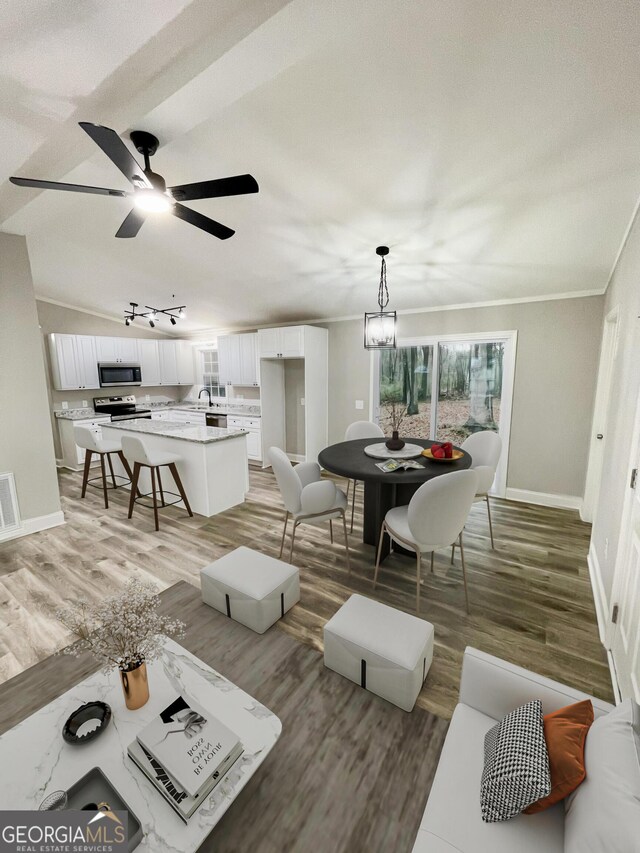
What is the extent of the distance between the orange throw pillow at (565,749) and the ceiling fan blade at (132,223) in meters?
2.84

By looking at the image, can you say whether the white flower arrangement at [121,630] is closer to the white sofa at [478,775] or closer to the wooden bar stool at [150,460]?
the white sofa at [478,775]

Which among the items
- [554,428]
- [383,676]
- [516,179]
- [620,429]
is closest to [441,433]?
[554,428]

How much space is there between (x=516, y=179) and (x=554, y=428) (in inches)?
108

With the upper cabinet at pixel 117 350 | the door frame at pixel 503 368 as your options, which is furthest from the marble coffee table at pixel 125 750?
the upper cabinet at pixel 117 350

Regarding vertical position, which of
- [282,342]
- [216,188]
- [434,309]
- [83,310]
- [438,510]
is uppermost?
[83,310]

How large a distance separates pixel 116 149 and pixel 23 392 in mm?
2935

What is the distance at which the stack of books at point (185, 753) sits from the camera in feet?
3.36

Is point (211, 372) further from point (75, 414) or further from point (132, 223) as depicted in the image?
point (132, 223)

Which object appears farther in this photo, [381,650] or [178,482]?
[178,482]

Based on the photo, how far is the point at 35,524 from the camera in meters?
3.55

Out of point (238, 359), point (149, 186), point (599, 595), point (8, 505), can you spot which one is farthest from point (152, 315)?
point (599, 595)

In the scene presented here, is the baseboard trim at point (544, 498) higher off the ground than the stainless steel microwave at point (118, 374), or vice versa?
the stainless steel microwave at point (118, 374)

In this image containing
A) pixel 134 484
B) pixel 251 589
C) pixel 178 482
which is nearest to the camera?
pixel 251 589

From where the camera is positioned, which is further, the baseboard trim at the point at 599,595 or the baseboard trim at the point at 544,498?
the baseboard trim at the point at 544,498
